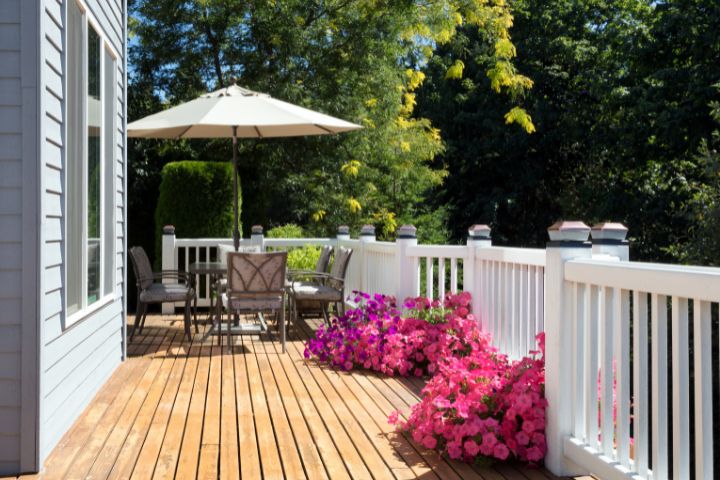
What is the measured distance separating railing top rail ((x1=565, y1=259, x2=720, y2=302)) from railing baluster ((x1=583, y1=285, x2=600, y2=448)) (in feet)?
0.31

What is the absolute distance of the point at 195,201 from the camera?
10109 millimetres

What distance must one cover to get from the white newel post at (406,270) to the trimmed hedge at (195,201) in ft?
14.0

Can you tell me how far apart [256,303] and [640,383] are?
416cm

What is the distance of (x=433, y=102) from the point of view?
20.9m

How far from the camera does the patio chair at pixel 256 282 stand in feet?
20.7

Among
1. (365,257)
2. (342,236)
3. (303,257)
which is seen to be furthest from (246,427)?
(342,236)

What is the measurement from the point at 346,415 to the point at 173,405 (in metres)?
1.02

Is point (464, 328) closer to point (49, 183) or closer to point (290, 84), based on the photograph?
point (49, 183)

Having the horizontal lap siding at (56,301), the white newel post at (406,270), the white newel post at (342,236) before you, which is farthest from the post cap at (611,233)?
the white newel post at (342,236)

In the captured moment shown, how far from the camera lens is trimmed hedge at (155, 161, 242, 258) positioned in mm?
10086

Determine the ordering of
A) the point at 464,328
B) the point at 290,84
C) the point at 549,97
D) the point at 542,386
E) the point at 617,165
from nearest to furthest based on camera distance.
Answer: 1. the point at 542,386
2. the point at 464,328
3. the point at 290,84
4. the point at 617,165
5. the point at 549,97
